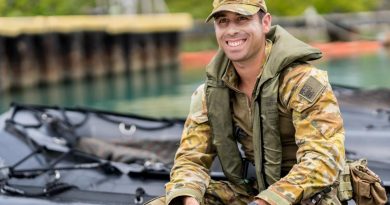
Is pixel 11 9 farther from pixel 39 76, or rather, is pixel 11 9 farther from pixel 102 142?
pixel 102 142

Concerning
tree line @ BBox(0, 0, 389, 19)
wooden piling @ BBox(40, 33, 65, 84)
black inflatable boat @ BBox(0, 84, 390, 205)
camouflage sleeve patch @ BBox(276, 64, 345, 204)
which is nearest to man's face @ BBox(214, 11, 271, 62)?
camouflage sleeve patch @ BBox(276, 64, 345, 204)

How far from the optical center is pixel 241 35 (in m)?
2.85

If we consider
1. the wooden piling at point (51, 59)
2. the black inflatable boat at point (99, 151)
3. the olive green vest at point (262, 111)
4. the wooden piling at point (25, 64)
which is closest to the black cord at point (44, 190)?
the black inflatable boat at point (99, 151)

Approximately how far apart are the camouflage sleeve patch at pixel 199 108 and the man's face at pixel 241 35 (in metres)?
0.28

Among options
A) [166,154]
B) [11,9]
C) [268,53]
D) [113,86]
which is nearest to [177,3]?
[11,9]

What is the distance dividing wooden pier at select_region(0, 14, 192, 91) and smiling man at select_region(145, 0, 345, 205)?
1424 centimetres

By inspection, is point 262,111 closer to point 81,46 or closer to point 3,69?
point 3,69

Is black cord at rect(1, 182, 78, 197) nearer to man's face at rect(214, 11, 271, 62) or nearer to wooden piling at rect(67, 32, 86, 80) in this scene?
man's face at rect(214, 11, 271, 62)

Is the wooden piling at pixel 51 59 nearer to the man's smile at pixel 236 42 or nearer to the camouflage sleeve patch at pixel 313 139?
the man's smile at pixel 236 42

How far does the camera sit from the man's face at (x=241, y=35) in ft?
9.37

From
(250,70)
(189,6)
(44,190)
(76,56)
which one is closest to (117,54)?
(76,56)

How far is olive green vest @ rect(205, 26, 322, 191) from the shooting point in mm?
2826

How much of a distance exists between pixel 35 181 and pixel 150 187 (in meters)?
0.69

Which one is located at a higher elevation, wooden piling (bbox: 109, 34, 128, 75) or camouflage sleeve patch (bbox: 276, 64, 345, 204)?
camouflage sleeve patch (bbox: 276, 64, 345, 204)
